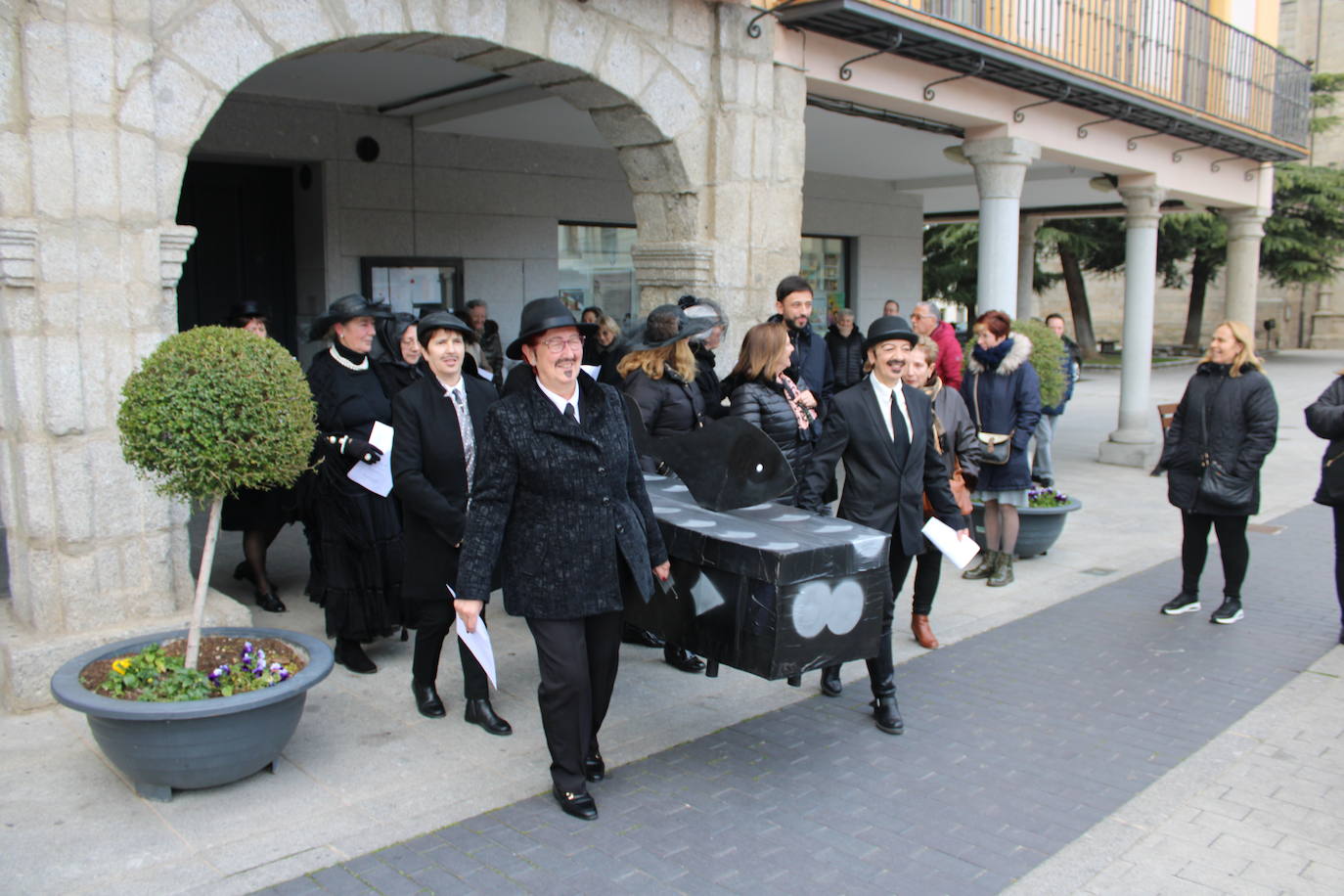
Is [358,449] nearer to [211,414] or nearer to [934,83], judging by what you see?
[211,414]

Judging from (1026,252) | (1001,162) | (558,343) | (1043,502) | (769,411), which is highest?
(1001,162)

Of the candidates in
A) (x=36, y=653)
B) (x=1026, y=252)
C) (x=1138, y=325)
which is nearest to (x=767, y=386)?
(x=36, y=653)

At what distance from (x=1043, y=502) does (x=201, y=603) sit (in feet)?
20.5

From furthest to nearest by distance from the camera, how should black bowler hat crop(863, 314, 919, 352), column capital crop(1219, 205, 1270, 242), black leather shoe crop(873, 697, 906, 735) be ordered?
column capital crop(1219, 205, 1270, 242), black bowler hat crop(863, 314, 919, 352), black leather shoe crop(873, 697, 906, 735)

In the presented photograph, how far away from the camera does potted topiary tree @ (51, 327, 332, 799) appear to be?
3869 mm

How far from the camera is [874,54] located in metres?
8.51

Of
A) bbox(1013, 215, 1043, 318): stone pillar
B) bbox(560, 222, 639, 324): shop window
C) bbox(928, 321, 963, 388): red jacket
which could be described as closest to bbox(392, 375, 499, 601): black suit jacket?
bbox(928, 321, 963, 388): red jacket

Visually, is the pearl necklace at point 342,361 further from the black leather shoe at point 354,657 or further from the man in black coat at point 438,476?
the black leather shoe at point 354,657

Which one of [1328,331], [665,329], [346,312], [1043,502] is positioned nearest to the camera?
[346,312]

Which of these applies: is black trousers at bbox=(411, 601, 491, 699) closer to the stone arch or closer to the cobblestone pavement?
the cobblestone pavement

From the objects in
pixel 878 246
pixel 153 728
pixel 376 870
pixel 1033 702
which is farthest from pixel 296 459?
pixel 878 246

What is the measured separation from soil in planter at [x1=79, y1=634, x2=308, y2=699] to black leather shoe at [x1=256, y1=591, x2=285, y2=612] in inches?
76.9

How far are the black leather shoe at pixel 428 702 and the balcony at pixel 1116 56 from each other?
5.45 m

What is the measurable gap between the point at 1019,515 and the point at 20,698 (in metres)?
6.29
